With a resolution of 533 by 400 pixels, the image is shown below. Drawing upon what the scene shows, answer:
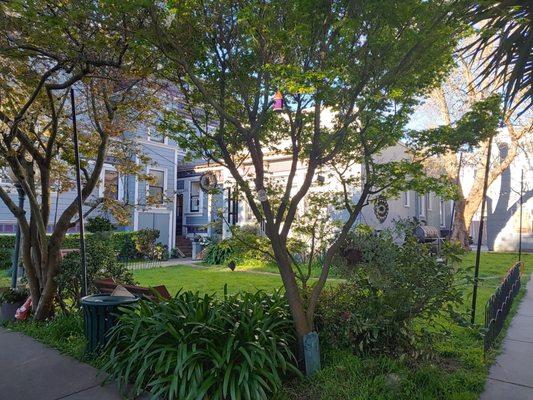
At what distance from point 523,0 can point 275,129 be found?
120 inches

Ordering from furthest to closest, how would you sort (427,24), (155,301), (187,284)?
(187,284) < (155,301) < (427,24)

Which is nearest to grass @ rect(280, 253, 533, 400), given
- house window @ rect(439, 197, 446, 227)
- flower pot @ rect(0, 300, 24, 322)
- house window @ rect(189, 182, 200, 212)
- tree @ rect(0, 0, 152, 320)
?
tree @ rect(0, 0, 152, 320)

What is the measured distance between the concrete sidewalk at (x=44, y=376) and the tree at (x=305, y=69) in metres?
2.18

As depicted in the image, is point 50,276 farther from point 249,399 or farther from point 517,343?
point 517,343

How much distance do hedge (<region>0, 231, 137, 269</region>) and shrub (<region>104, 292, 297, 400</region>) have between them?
340 inches

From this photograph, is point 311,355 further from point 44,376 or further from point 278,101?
point 44,376

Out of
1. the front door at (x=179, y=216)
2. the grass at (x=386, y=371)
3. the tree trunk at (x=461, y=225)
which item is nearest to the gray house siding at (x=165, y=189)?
the front door at (x=179, y=216)

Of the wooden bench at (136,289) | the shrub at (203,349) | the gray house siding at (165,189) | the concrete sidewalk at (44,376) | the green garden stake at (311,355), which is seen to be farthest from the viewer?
the gray house siding at (165,189)

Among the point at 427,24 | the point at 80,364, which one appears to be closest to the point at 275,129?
the point at 427,24

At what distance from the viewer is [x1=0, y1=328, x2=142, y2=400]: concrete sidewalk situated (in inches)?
162

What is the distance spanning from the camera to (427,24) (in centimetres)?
398

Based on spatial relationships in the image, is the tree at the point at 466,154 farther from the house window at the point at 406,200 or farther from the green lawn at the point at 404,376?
the green lawn at the point at 404,376

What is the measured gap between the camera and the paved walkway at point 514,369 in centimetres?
398

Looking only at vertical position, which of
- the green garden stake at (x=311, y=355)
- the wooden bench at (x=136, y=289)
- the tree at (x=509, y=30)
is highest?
the tree at (x=509, y=30)
